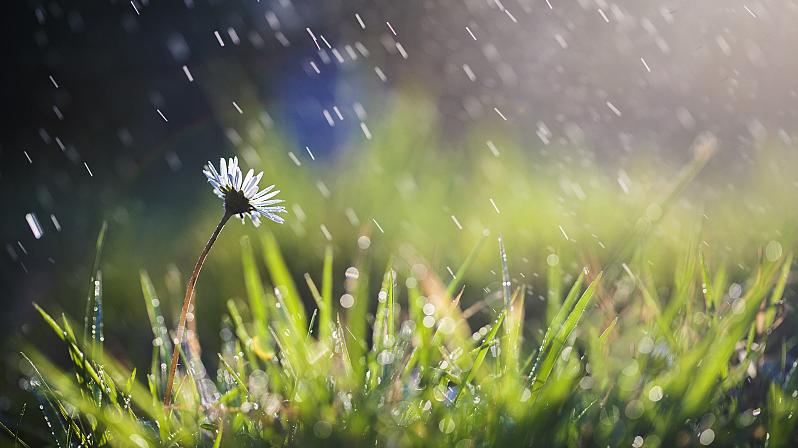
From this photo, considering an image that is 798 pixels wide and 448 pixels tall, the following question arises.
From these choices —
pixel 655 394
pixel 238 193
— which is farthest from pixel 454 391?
pixel 238 193

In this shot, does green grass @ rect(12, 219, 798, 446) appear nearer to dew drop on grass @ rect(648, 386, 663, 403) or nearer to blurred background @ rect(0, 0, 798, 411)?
dew drop on grass @ rect(648, 386, 663, 403)

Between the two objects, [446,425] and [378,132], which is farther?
[378,132]

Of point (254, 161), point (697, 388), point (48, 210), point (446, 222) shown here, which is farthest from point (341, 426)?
point (48, 210)

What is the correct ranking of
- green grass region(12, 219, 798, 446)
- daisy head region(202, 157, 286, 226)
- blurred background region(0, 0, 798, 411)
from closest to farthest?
green grass region(12, 219, 798, 446), daisy head region(202, 157, 286, 226), blurred background region(0, 0, 798, 411)

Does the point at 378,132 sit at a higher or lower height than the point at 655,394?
higher

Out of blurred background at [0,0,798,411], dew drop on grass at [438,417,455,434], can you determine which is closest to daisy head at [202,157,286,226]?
dew drop on grass at [438,417,455,434]

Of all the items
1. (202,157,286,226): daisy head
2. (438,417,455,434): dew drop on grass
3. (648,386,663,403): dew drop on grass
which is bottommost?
(648,386,663,403): dew drop on grass

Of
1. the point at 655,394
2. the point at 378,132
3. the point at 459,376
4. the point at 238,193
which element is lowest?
the point at 655,394

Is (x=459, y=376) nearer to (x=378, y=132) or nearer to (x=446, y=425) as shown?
(x=446, y=425)

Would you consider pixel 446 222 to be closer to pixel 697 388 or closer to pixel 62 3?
pixel 697 388
